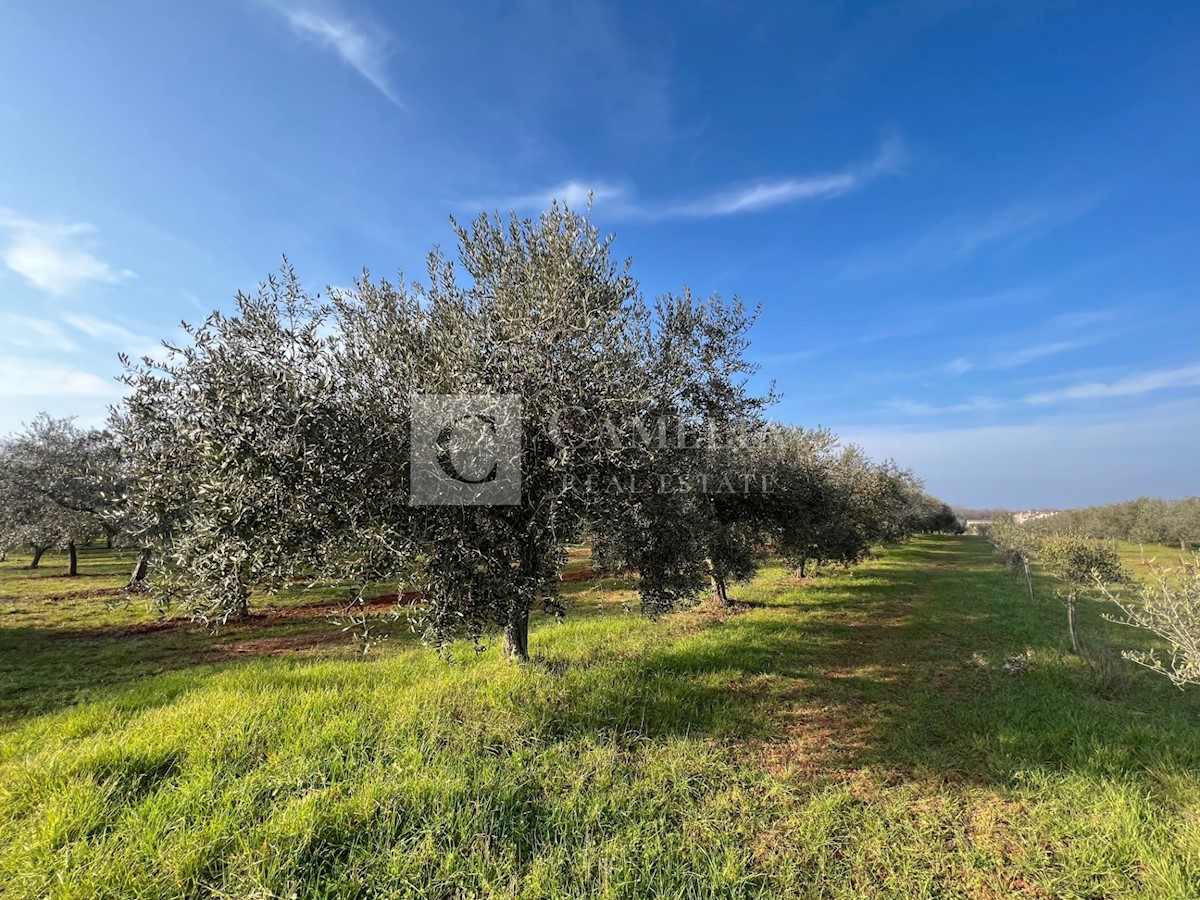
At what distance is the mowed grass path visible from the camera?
18.6ft

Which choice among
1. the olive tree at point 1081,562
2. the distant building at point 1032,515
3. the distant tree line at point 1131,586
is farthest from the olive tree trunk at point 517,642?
the distant building at point 1032,515

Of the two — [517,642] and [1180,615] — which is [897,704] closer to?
[1180,615]

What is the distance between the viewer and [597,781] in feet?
23.9

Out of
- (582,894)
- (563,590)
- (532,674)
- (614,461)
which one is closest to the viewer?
(582,894)

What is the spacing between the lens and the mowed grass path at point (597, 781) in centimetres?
566

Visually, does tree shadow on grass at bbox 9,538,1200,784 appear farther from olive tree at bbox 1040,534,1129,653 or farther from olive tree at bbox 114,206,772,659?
olive tree at bbox 114,206,772,659

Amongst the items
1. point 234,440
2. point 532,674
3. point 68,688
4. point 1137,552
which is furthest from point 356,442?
point 1137,552

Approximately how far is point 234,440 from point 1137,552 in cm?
9870

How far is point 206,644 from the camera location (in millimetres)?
18203

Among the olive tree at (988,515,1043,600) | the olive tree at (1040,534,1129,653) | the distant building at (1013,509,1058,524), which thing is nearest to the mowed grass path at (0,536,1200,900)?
the olive tree at (1040,534,1129,653)

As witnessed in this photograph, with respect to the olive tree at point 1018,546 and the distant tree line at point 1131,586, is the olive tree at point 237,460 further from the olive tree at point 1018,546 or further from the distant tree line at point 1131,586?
the olive tree at point 1018,546

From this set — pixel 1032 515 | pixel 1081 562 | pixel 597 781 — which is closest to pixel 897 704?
pixel 597 781

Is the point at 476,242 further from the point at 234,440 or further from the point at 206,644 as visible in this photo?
the point at 206,644

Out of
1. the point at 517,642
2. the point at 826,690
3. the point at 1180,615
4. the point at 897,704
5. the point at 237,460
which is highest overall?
the point at 237,460
